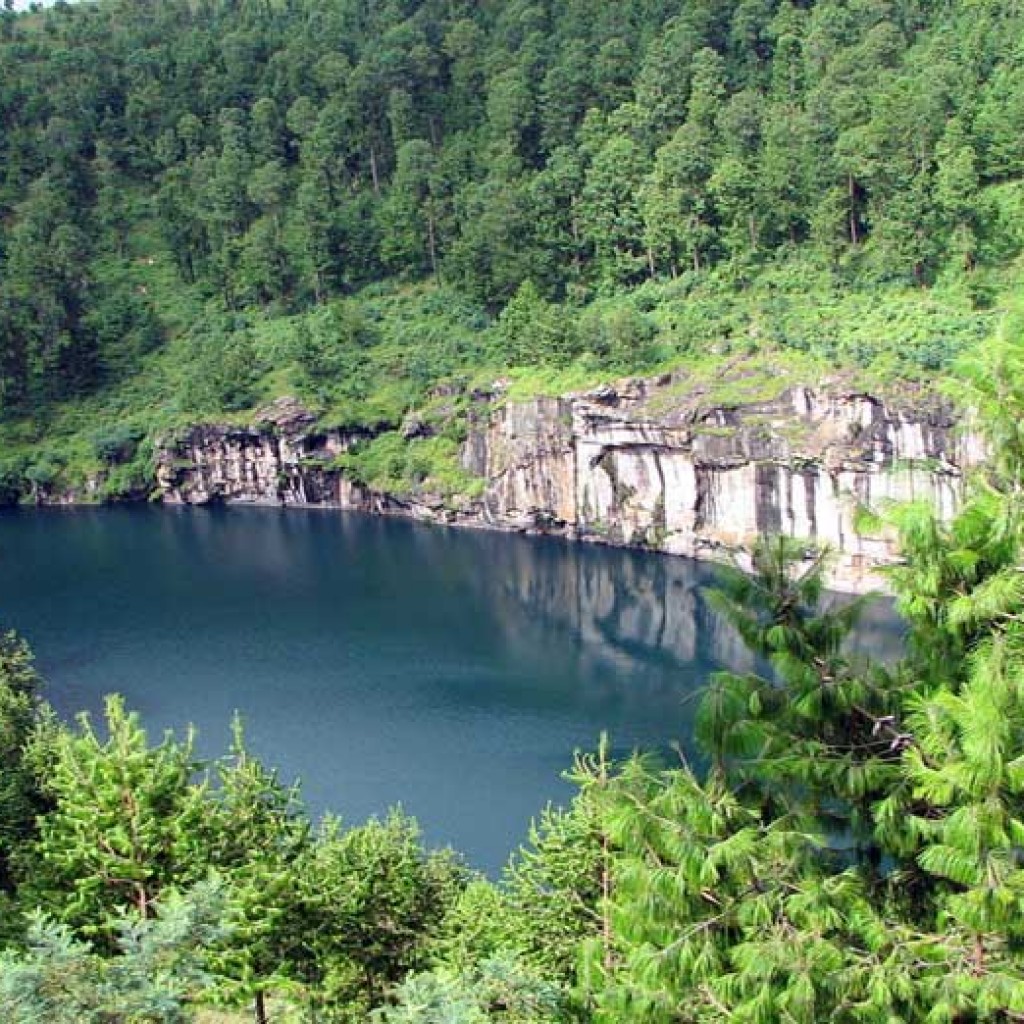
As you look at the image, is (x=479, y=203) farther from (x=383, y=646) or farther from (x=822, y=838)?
(x=822, y=838)

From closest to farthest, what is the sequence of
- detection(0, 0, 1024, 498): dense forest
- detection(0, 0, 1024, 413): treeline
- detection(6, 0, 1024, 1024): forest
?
detection(6, 0, 1024, 1024): forest
detection(0, 0, 1024, 498): dense forest
detection(0, 0, 1024, 413): treeline

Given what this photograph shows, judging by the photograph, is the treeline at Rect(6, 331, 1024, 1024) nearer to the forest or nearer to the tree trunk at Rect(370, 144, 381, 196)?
the forest

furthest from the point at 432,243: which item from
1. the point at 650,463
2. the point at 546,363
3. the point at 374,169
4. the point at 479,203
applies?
the point at 650,463

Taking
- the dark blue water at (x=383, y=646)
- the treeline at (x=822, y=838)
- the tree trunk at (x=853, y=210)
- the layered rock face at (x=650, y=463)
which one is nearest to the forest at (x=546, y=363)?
the treeline at (x=822, y=838)

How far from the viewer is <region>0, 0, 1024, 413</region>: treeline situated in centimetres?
5684

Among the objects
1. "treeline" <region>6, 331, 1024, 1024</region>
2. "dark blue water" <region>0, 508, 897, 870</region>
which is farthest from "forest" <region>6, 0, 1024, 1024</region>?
"dark blue water" <region>0, 508, 897, 870</region>

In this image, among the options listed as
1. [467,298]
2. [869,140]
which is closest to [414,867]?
[869,140]

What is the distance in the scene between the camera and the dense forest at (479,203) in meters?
55.5

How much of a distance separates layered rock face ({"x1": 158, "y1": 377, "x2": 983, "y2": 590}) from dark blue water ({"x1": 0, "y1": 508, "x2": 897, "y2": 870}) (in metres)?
1.89

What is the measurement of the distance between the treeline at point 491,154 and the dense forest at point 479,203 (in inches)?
7.7

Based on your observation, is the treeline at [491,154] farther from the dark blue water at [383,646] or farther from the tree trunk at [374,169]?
the dark blue water at [383,646]

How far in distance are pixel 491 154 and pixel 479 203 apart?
6.85m

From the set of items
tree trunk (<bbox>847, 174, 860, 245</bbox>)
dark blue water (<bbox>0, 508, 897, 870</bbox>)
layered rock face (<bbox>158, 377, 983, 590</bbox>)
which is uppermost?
tree trunk (<bbox>847, 174, 860, 245</bbox>)

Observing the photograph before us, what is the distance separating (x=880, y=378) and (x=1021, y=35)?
23.1m
